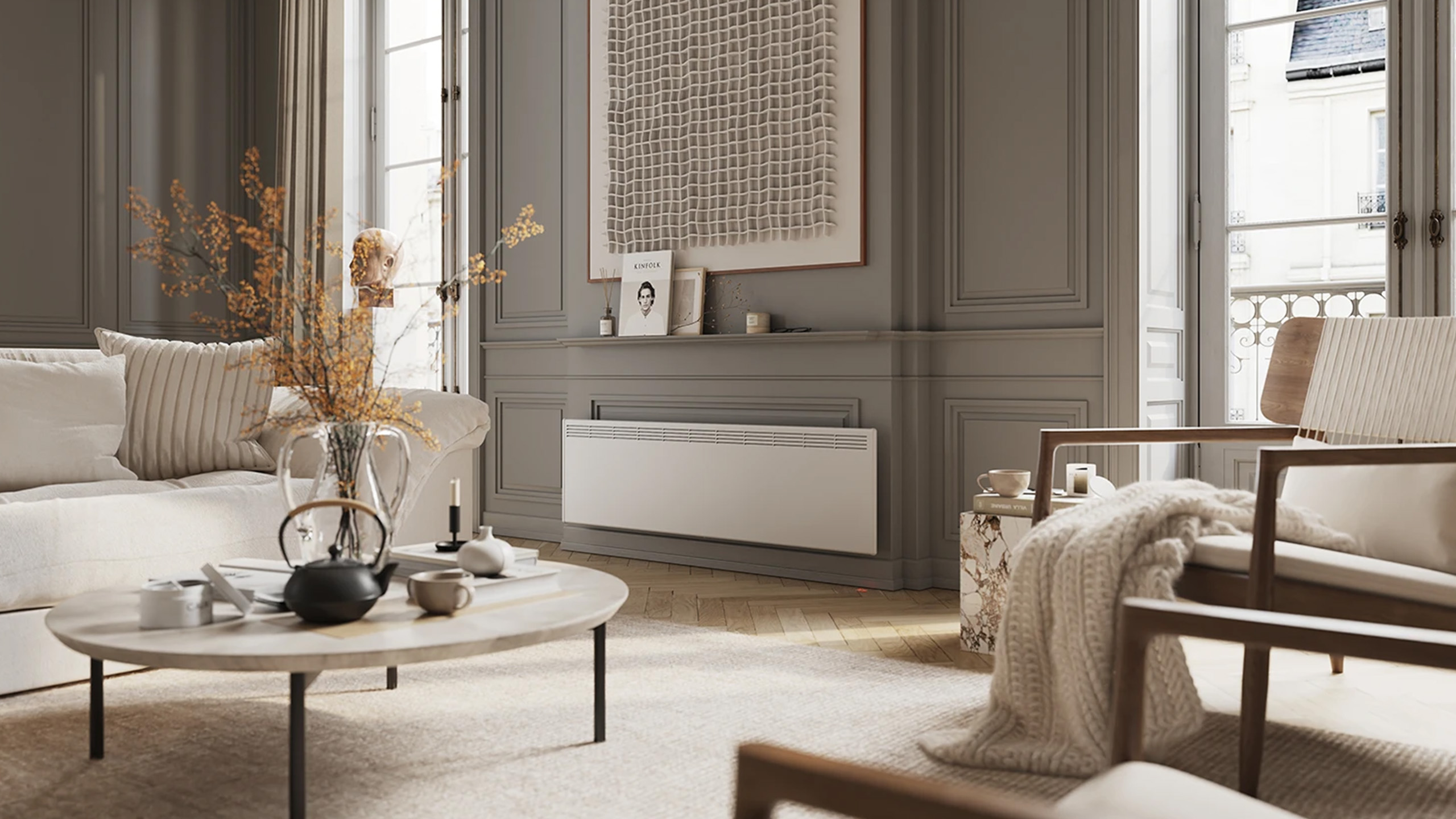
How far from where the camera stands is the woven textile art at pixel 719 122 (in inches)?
157

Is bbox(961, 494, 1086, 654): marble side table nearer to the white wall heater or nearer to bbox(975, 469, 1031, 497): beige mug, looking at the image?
bbox(975, 469, 1031, 497): beige mug

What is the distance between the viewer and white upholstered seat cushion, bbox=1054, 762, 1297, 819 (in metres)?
0.88

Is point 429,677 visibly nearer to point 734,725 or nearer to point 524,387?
point 734,725

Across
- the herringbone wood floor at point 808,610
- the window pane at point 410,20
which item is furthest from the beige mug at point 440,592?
the window pane at point 410,20

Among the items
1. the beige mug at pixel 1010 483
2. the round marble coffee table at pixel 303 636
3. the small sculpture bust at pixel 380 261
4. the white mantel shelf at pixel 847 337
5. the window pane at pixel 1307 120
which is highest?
the window pane at pixel 1307 120

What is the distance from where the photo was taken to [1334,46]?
347 cm

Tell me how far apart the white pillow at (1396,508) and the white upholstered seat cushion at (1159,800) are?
1.15 m

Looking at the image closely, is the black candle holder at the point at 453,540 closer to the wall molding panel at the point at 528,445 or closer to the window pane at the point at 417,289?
the wall molding panel at the point at 528,445

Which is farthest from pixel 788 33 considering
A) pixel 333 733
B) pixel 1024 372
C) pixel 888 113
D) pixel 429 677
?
pixel 333 733

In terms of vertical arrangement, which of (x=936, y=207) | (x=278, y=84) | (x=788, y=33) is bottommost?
(x=936, y=207)

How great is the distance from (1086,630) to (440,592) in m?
1.11

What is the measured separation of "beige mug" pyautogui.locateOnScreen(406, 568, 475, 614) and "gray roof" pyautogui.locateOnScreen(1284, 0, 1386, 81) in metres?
3.08

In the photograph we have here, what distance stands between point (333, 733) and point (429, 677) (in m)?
0.46

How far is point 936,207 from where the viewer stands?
3.89 m
